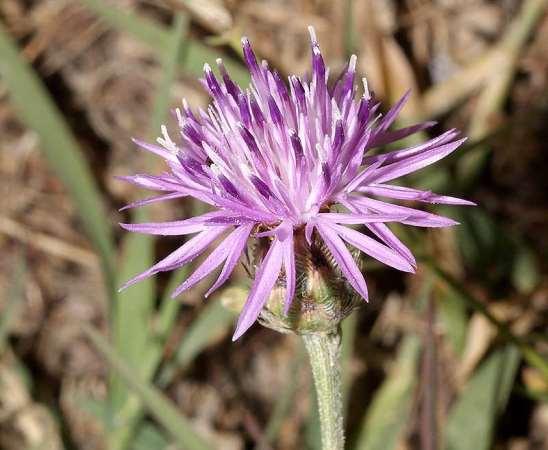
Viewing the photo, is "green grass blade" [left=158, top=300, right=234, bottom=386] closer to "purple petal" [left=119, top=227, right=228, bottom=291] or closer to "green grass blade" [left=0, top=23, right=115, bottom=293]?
"green grass blade" [left=0, top=23, right=115, bottom=293]

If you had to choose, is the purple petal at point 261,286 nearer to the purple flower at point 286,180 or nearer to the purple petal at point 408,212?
the purple flower at point 286,180

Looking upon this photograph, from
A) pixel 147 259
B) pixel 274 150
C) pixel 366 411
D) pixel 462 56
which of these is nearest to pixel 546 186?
pixel 462 56

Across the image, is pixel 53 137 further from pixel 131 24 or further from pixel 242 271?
pixel 242 271

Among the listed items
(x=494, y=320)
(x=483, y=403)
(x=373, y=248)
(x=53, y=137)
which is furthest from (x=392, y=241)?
(x=53, y=137)

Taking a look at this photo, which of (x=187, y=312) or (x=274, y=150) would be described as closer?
(x=274, y=150)

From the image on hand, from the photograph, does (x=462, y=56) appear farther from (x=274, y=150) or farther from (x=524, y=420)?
(x=274, y=150)
